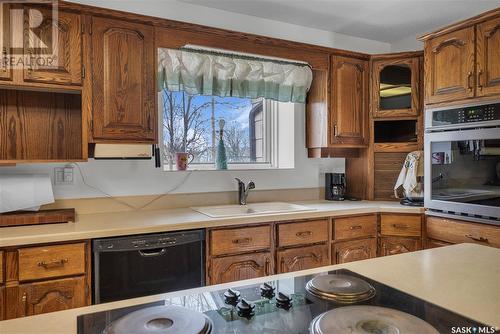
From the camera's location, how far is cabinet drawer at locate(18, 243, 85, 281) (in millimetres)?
1665

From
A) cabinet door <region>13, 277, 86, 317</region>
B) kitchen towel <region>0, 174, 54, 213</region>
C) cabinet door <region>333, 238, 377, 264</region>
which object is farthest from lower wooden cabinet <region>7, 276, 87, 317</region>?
cabinet door <region>333, 238, 377, 264</region>

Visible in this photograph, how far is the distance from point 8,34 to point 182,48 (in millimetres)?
1068

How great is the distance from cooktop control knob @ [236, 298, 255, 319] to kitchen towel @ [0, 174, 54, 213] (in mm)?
1655

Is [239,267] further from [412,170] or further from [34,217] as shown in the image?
[412,170]

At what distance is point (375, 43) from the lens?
11.6ft

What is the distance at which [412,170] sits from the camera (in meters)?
2.83

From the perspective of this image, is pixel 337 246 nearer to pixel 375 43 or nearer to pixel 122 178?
pixel 122 178

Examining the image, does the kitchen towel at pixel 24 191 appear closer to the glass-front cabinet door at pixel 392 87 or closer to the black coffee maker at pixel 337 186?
the black coffee maker at pixel 337 186

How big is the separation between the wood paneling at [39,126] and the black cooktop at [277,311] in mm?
1542

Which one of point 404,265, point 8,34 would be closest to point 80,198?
point 8,34

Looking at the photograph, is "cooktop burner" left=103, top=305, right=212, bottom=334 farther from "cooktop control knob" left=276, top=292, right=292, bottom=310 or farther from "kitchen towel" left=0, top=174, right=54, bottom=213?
"kitchen towel" left=0, top=174, right=54, bottom=213

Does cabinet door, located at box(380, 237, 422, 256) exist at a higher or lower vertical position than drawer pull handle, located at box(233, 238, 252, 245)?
lower

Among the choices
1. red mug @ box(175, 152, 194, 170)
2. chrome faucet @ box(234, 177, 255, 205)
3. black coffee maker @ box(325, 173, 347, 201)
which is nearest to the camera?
red mug @ box(175, 152, 194, 170)

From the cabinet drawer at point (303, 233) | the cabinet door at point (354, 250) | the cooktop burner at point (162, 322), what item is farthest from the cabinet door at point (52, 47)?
the cabinet door at point (354, 250)
